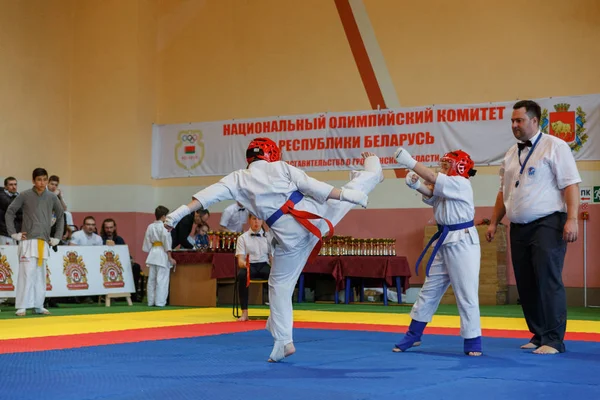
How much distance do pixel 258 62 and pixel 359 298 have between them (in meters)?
5.38

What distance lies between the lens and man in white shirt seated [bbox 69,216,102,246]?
1351cm

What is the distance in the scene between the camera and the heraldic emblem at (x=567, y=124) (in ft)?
45.6

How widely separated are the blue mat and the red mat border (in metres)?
0.44

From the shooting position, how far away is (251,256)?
1062 centimetres

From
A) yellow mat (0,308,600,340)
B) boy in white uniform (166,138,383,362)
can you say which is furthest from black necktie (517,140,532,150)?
yellow mat (0,308,600,340)

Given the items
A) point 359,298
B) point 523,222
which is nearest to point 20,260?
point 359,298

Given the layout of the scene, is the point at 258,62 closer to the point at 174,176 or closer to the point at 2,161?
the point at 174,176

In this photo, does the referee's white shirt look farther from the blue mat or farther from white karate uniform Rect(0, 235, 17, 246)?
white karate uniform Rect(0, 235, 17, 246)

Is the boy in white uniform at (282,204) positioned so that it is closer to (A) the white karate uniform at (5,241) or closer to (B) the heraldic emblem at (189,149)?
(A) the white karate uniform at (5,241)

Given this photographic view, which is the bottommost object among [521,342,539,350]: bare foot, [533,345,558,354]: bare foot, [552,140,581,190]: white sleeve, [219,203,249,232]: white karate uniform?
[521,342,539,350]: bare foot

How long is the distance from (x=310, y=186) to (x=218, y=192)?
2.09ft

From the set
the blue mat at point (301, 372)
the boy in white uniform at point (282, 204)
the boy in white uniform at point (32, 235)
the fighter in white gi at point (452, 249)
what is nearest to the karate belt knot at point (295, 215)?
the boy in white uniform at point (282, 204)

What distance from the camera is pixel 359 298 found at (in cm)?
1443

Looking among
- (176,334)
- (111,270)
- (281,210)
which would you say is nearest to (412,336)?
(281,210)
